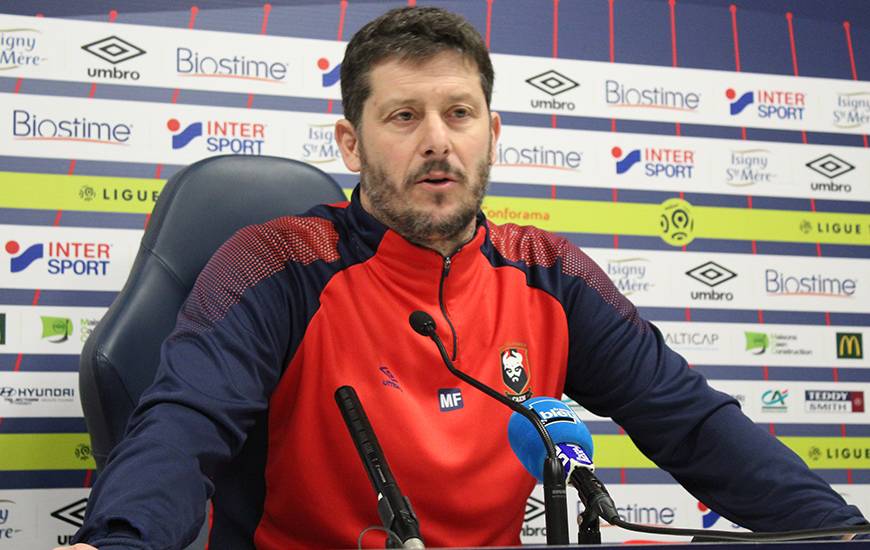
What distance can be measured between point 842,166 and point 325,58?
158 centimetres

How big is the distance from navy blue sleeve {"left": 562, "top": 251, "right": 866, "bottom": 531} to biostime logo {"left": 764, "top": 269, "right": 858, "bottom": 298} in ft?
3.93

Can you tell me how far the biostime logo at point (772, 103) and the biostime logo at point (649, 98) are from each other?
0.12 m

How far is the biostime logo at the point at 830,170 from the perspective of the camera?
8.71 ft

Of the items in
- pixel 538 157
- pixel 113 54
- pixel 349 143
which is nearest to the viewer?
pixel 349 143

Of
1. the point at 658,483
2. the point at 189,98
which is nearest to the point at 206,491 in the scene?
the point at 189,98

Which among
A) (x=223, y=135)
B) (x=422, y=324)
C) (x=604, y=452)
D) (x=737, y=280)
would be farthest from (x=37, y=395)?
(x=737, y=280)

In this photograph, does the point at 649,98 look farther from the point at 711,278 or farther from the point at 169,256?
the point at 169,256

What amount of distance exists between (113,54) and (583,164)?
1.26 metres

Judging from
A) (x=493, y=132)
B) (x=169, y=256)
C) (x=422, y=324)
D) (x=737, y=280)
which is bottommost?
(x=422, y=324)

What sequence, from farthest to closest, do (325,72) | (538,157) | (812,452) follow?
1. (812,452)
2. (538,157)
3. (325,72)

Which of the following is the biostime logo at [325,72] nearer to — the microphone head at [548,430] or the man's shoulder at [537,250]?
the man's shoulder at [537,250]

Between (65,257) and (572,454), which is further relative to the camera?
(65,257)

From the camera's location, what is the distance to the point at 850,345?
8.63ft

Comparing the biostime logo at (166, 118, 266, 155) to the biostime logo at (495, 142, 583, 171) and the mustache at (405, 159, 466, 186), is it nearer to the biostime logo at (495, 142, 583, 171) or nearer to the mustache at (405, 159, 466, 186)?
the biostime logo at (495, 142, 583, 171)
